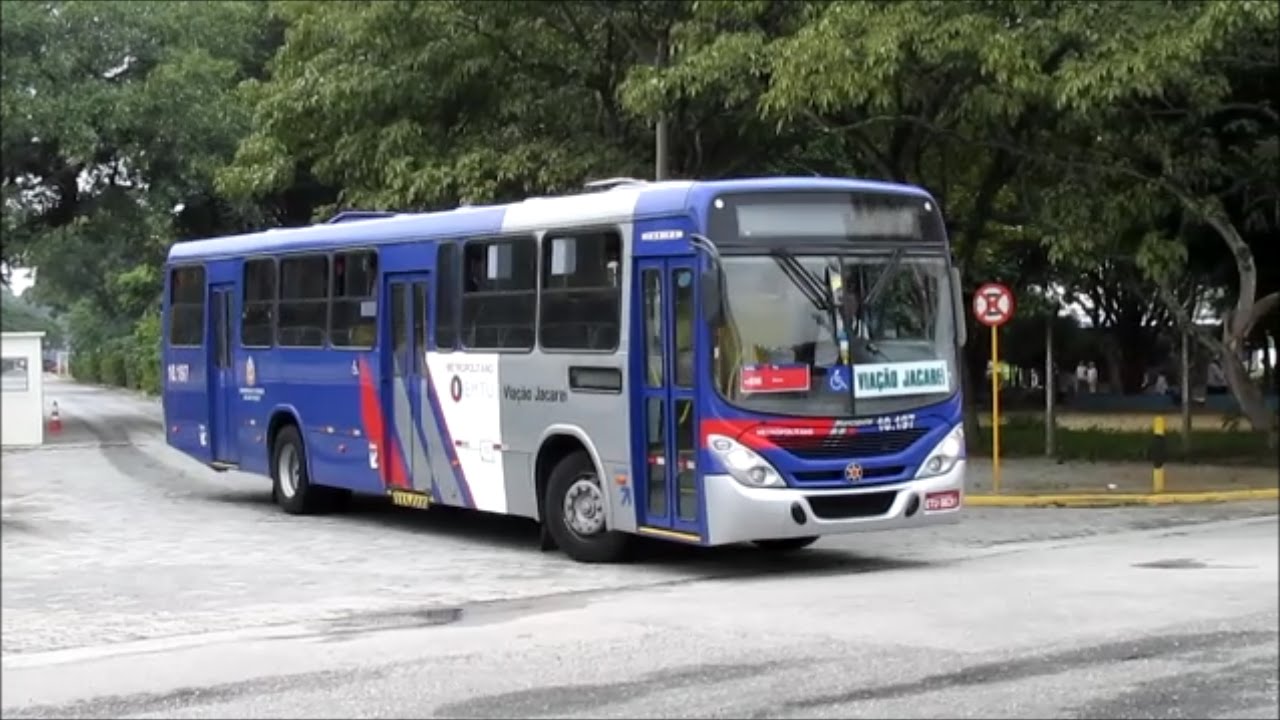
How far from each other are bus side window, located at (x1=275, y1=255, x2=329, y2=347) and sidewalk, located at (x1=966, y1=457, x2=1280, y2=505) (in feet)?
25.3

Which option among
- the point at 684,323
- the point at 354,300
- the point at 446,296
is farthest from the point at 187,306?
the point at 684,323

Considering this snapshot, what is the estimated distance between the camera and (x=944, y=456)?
40.7 feet

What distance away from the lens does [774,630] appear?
9.49 m

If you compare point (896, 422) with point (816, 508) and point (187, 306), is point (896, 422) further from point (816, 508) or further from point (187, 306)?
point (187, 306)

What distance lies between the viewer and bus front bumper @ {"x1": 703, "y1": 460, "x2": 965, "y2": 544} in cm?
1156

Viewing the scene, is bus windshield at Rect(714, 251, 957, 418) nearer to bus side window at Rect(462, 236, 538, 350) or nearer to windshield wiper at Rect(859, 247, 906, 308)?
windshield wiper at Rect(859, 247, 906, 308)

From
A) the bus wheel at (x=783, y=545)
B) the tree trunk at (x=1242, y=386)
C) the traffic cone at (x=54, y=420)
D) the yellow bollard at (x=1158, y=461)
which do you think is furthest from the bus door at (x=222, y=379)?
the traffic cone at (x=54, y=420)

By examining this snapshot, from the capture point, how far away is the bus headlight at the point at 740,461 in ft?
37.9

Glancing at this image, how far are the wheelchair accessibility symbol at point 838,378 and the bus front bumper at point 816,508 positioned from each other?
751mm

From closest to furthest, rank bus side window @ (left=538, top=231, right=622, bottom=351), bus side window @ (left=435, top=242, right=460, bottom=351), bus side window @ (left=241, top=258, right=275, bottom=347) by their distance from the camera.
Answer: bus side window @ (left=538, top=231, right=622, bottom=351)
bus side window @ (left=435, top=242, right=460, bottom=351)
bus side window @ (left=241, top=258, right=275, bottom=347)

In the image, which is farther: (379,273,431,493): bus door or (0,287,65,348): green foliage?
(379,273,431,493): bus door

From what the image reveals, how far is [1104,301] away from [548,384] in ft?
118

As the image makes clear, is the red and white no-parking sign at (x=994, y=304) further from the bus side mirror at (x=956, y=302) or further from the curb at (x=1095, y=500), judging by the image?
the bus side mirror at (x=956, y=302)

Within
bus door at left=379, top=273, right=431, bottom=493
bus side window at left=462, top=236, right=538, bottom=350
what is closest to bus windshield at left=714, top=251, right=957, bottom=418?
bus side window at left=462, top=236, right=538, bottom=350
